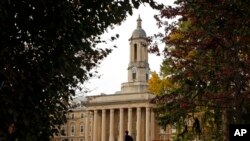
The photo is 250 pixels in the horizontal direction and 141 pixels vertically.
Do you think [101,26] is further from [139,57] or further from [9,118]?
[139,57]

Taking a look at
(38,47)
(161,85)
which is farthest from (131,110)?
(38,47)

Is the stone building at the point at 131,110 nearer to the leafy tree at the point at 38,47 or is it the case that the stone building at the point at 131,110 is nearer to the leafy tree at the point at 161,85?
the leafy tree at the point at 161,85

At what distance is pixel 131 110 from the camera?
107 m

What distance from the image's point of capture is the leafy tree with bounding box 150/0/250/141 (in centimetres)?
1516

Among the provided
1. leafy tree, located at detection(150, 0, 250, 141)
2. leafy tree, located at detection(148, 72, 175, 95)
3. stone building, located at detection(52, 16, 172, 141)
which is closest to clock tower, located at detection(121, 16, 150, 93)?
stone building, located at detection(52, 16, 172, 141)

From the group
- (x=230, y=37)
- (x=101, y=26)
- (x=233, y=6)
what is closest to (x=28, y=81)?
(x=101, y=26)

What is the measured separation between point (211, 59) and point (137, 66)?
91.5 metres

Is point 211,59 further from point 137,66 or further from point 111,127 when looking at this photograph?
point 137,66

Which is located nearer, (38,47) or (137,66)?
(38,47)

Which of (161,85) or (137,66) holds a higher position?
(137,66)

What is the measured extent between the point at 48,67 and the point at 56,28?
884 mm

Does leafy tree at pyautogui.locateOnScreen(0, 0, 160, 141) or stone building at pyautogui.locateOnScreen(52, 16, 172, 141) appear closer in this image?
leafy tree at pyautogui.locateOnScreen(0, 0, 160, 141)

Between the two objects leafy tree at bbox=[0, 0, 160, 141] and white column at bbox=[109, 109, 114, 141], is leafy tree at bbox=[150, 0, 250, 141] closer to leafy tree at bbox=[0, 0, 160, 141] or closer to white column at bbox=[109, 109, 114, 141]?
leafy tree at bbox=[0, 0, 160, 141]

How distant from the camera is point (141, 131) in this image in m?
105
